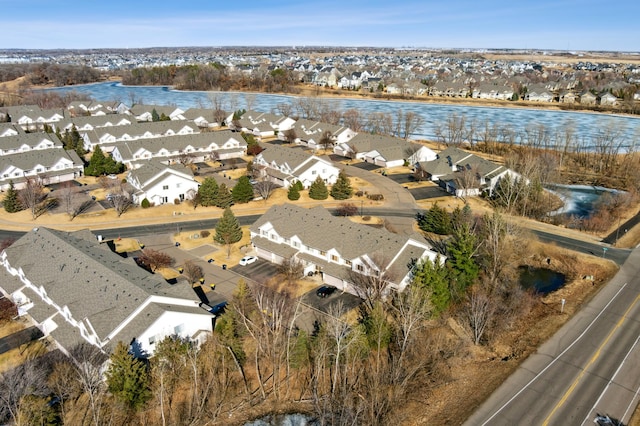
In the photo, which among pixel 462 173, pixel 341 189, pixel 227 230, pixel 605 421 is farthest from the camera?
pixel 462 173

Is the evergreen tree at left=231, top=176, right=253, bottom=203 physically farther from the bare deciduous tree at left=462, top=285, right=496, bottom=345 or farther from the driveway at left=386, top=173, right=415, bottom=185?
the bare deciduous tree at left=462, top=285, right=496, bottom=345

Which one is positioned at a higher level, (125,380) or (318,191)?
(125,380)

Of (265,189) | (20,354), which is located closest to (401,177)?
(265,189)

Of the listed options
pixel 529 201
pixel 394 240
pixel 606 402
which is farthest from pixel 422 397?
pixel 529 201

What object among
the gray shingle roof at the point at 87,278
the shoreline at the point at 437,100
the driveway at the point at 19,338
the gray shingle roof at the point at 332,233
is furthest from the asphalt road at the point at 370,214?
the shoreline at the point at 437,100

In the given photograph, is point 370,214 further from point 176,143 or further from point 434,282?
point 176,143

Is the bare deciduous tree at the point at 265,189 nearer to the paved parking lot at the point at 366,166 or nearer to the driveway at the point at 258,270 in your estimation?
the driveway at the point at 258,270

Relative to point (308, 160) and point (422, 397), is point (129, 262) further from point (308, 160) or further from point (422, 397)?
point (308, 160)
